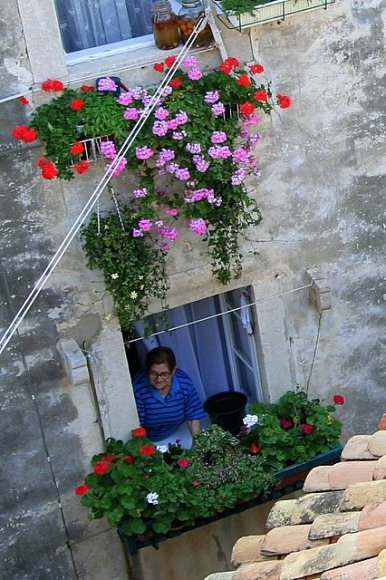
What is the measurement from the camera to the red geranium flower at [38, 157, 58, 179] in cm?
711

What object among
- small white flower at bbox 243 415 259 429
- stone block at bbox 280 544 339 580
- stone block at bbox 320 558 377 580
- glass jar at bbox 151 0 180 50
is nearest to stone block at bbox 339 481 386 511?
stone block at bbox 280 544 339 580

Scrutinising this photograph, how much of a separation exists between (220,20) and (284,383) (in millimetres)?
2906

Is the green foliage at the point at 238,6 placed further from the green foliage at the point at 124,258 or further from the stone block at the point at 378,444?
the stone block at the point at 378,444

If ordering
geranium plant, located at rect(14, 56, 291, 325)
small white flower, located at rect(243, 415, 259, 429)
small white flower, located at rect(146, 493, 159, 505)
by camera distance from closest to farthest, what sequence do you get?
geranium plant, located at rect(14, 56, 291, 325) < small white flower, located at rect(146, 493, 159, 505) < small white flower, located at rect(243, 415, 259, 429)

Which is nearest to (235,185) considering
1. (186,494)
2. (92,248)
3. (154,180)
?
(154,180)

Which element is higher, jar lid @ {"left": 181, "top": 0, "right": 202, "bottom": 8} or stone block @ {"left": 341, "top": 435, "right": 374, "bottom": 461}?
jar lid @ {"left": 181, "top": 0, "right": 202, "bottom": 8}

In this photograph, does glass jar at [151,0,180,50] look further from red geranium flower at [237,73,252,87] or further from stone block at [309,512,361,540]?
stone block at [309,512,361,540]

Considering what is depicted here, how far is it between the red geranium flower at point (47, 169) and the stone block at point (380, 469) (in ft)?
9.15

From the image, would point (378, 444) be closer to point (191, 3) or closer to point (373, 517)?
point (373, 517)

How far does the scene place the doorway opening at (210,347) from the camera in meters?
9.01

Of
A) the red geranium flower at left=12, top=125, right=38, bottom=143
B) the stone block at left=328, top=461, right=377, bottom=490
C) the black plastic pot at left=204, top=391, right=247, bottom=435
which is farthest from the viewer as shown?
the black plastic pot at left=204, top=391, right=247, bottom=435

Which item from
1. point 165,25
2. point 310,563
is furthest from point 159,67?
point 310,563

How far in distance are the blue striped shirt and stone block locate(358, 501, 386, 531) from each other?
3357mm

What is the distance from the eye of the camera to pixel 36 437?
7984 millimetres
